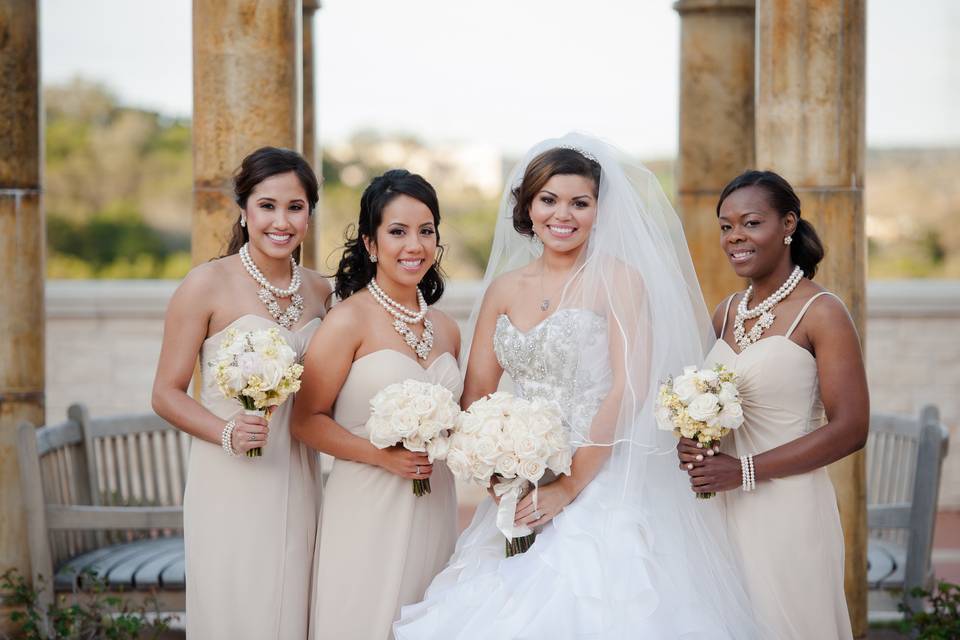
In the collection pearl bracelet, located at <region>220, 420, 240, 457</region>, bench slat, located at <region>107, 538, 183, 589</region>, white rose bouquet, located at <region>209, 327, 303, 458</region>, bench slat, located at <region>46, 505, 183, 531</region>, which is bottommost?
bench slat, located at <region>107, 538, 183, 589</region>

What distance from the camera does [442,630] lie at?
4180mm

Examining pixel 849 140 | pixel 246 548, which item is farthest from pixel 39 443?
pixel 849 140

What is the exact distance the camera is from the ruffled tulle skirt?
403 centimetres

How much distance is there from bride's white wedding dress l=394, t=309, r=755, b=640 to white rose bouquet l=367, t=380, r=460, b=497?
0.50 metres

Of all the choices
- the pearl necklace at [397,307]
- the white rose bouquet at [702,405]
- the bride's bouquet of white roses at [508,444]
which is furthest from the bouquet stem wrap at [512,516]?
the pearl necklace at [397,307]

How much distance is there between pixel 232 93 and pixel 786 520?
349 cm

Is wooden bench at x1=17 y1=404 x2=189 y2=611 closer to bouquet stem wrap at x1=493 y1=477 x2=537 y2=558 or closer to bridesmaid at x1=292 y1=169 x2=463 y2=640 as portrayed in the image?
bridesmaid at x1=292 y1=169 x2=463 y2=640

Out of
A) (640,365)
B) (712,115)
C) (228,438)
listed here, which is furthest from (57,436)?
(712,115)

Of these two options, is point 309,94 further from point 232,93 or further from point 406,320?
point 406,320

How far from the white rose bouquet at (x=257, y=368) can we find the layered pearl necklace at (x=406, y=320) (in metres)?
0.57

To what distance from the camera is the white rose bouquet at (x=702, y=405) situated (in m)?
4.09

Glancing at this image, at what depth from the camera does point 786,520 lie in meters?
4.43

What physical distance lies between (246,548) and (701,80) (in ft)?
17.5

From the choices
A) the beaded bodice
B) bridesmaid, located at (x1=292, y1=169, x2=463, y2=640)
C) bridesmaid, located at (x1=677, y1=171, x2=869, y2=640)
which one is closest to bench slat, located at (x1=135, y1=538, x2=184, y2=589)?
bridesmaid, located at (x1=292, y1=169, x2=463, y2=640)
